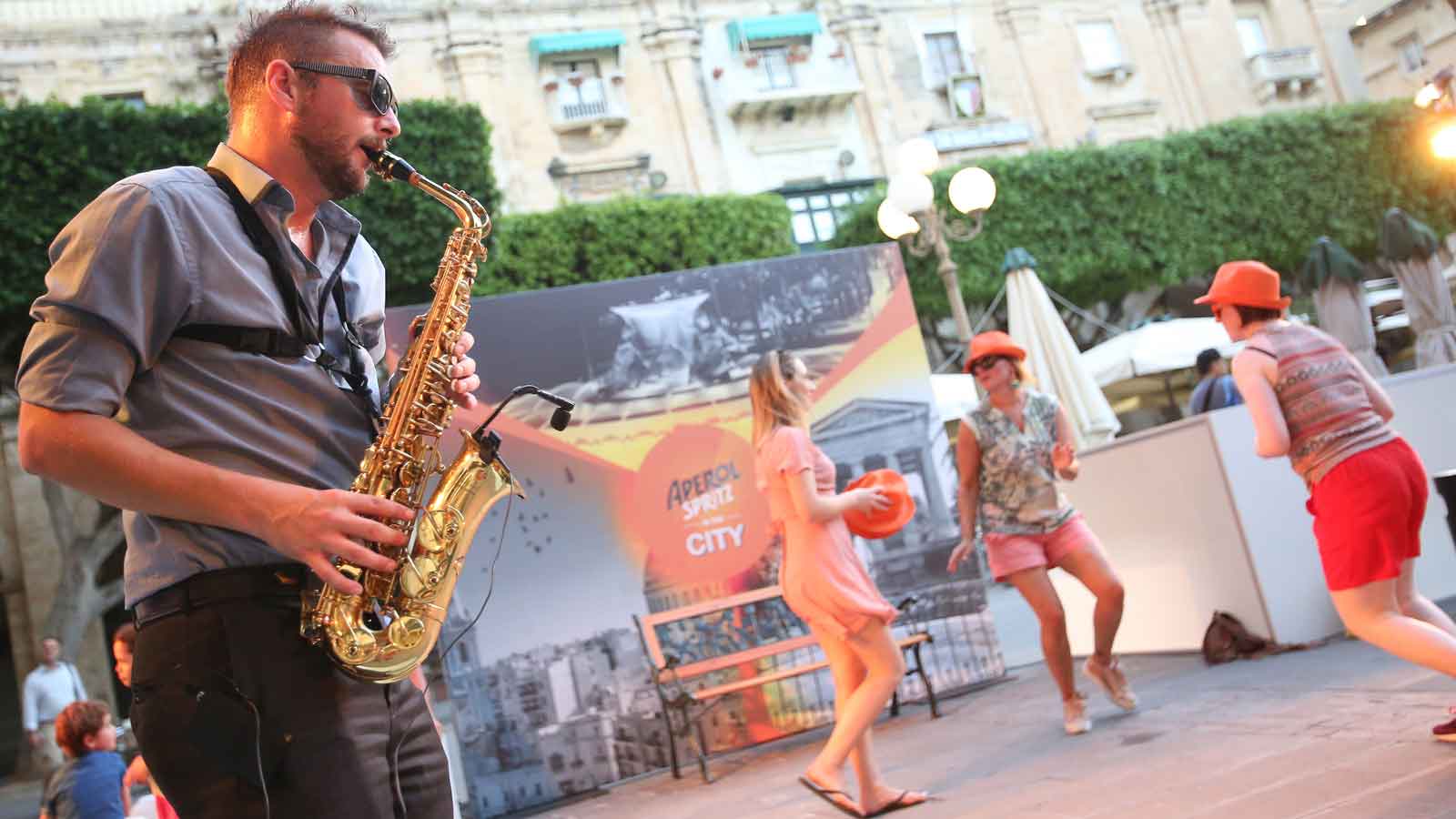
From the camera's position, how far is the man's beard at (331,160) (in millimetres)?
2045

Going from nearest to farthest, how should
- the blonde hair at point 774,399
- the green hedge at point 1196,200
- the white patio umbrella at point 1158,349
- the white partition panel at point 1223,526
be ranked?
the blonde hair at point 774,399, the white partition panel at point 1223,526, the white patio umbrella at point 1158,349, the green hedge at point 1196,200

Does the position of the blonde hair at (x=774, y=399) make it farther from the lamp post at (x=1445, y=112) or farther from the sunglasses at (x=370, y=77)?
the lamp post at (x=1445, y=112)

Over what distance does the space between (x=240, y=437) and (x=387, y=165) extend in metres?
0.67

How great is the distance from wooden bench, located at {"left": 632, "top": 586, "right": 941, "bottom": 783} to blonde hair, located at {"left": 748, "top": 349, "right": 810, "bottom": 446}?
2270 millimetres

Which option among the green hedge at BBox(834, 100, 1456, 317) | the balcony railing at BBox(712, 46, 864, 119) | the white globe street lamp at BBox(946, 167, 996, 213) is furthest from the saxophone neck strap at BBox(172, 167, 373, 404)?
the balcony railing at BBox(712, 46, 864, 119)

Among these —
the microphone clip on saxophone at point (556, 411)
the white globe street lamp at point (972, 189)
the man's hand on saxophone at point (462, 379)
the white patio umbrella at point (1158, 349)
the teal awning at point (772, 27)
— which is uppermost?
the teal awning at point (772, 27)

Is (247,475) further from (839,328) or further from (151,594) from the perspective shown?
(839,328)

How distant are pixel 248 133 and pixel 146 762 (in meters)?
1.05

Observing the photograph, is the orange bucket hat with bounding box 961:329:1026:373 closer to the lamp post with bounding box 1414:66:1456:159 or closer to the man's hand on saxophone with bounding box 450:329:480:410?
the man's hand on saxophone with bounding box 450:329:480:410

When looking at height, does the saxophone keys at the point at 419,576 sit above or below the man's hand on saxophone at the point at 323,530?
below

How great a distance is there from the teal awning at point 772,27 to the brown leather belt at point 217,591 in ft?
85.1

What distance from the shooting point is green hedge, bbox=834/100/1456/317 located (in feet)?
79.6

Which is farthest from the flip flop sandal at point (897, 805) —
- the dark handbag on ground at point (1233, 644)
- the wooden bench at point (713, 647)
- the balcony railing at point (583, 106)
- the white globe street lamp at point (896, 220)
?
the balcony railing at point (583, 106)

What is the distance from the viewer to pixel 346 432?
204cm
